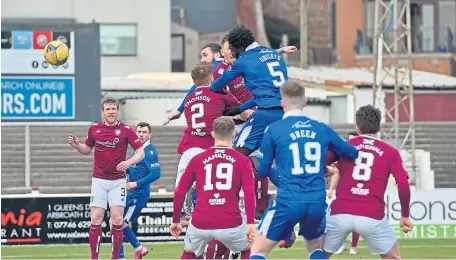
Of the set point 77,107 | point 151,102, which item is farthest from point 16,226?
point 151,102

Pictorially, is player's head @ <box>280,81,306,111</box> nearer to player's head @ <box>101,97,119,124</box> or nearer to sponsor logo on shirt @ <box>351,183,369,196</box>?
sponsor logo on shirt @ <box>351,183,369,196</box>

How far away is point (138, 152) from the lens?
16.9 meters

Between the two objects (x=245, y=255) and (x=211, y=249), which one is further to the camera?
(x=211, y=249)

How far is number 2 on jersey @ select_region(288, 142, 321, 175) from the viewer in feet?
41.8

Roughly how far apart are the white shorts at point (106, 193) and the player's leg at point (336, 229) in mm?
4629

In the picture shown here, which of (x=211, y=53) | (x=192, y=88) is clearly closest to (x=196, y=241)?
(x=192, y=88)

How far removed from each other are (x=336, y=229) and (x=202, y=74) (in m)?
3.54

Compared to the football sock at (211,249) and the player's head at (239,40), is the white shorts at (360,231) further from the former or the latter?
the player's head at (239,40)

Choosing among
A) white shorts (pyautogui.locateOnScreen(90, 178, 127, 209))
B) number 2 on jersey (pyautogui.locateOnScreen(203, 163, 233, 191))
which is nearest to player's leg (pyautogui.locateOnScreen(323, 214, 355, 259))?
number 2 on jersey (pyautogui.locateOnScreen(203, 163, 233, 191))

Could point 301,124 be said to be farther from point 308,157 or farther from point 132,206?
point 132,206

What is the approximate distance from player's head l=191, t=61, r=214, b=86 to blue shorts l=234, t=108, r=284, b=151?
3.26 ft

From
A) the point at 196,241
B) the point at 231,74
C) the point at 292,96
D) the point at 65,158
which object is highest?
the point at 231,74

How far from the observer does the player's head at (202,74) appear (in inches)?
624

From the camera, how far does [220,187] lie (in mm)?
13312
